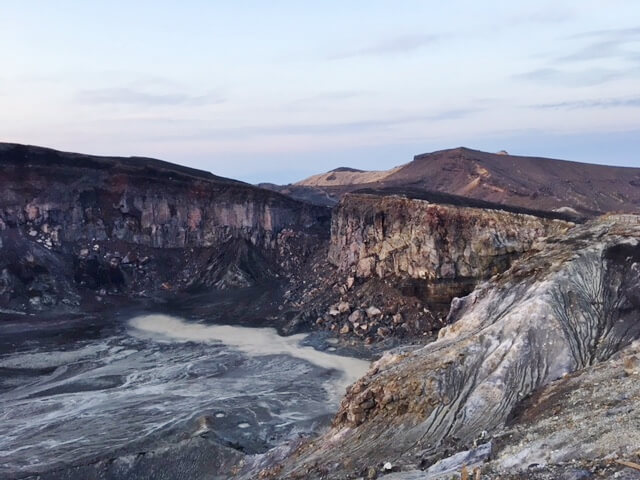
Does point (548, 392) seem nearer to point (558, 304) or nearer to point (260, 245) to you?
point (558, 304)

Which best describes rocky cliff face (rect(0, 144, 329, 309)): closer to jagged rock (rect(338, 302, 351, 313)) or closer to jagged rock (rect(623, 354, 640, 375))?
jagged rock (rect(338, 302, 351, 313))

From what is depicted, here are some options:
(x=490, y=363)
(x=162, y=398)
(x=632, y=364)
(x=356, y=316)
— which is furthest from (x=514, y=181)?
(x=632, y=364)

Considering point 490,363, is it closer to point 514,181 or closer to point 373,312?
point 373,312

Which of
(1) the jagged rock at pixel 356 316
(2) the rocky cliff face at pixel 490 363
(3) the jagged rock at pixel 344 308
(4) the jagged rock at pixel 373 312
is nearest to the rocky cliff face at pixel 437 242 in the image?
(4) the jagged rock at pixel 373 312

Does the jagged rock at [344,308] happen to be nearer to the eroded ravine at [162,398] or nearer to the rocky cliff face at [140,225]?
the eroded ravine at [162,398]

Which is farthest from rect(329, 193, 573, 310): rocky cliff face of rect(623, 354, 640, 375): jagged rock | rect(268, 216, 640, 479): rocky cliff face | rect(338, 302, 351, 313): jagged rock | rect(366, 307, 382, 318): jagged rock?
rect(623, 354, 640, 375): jagged rock
